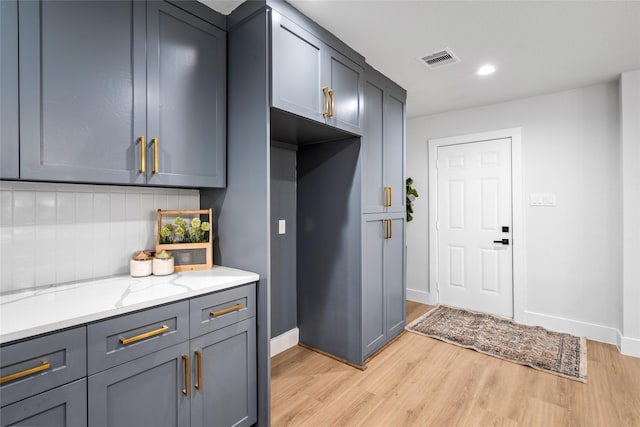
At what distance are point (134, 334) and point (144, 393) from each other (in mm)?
264

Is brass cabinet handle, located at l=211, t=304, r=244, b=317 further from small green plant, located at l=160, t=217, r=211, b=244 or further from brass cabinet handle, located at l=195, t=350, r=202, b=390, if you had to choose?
small green plant, located at l=160, t=217, r=211, b=244

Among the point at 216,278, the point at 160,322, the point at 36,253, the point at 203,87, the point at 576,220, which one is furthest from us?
the point at 576,220

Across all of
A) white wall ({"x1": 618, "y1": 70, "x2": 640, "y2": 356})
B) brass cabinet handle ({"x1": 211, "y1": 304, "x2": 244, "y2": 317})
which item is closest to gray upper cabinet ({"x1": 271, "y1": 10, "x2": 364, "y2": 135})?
brass cabinet handle ({"x1": 211, "y1": 304, "x2": 244, "y2": 317})

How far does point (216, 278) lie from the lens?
170 centimetres

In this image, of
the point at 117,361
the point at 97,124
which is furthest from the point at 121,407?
the point at 97,124

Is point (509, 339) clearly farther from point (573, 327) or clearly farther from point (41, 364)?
point (41, 364)

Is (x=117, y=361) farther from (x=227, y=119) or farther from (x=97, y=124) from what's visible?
(x=227, y=119)

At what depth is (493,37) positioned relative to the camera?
2.24 m

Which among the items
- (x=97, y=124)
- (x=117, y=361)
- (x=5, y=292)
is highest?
(x=97, y=124)

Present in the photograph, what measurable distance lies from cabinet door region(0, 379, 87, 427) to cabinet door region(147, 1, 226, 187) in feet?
3.13

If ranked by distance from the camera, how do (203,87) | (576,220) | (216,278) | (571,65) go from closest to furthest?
(216,278) < (203,87) < (571,65) < (576,220)

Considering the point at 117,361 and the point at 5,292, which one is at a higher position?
the point at 5,292

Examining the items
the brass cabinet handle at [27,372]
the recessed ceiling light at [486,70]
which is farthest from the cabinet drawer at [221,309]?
the recessed ceiling light at [486,70]

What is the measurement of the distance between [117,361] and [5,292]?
0.71 metres
